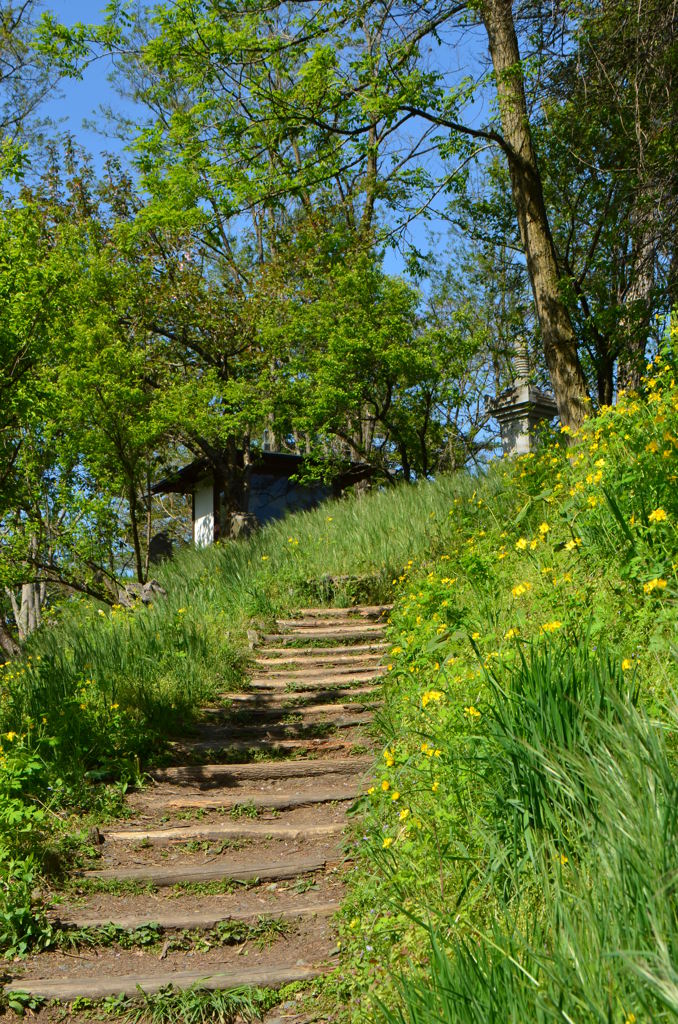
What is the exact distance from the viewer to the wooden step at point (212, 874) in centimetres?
523

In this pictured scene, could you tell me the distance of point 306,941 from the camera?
180 inches

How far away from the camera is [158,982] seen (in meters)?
4.30

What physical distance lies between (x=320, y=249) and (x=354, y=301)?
7.25 feet

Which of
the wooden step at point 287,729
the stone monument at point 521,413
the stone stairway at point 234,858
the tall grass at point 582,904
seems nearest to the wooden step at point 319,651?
the stone stairway at point 234,858

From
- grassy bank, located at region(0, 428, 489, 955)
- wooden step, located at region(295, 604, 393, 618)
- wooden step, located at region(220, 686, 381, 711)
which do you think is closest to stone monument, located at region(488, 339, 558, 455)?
grassy bank, located at region(0, 428, 489, 955)

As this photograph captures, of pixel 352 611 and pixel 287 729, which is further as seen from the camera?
pixel 352 611

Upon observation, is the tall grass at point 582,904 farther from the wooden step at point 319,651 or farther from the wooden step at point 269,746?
the wooden step at point 319,651

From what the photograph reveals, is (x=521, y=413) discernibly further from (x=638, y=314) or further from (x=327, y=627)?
(x=327, y=627)

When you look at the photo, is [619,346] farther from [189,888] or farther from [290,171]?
[189,888]

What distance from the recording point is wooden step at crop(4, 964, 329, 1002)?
4250 mm

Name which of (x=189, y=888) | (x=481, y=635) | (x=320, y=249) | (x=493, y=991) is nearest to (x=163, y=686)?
(x=189, y=888)

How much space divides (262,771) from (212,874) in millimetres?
1340

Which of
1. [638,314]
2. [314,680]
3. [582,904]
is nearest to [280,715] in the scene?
[314,680]

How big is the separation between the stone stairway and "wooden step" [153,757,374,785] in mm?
10
